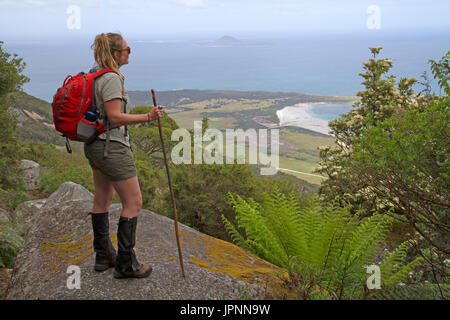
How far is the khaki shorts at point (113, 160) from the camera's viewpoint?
3.20m

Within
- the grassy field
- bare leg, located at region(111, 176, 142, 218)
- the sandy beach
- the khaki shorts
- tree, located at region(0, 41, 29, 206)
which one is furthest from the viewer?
the sandy beach

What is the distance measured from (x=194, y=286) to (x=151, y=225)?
1.65 m

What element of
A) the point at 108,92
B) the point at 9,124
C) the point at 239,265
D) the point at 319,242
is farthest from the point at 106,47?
the point at 9,124

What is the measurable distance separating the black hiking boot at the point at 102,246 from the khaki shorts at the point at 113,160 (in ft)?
2.04

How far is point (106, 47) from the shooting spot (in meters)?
3.17

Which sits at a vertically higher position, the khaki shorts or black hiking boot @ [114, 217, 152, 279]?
the khaki shorts

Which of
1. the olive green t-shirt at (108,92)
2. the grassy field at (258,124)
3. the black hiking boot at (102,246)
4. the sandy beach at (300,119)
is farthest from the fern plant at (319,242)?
the sandy beach at (300,119)

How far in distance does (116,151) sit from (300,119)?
326 feet

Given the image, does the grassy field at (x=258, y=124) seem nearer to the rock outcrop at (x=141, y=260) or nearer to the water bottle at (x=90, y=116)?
the rock outcrop at (x=141, y=260)

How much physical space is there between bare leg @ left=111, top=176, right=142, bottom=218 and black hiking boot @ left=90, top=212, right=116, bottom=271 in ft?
1.33

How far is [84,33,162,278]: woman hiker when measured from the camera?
309cm

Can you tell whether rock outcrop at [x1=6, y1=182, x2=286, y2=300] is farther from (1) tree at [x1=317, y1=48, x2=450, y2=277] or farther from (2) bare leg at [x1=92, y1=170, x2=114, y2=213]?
(1) tree at [x1=317, y1=48, x2=450, y2=277]

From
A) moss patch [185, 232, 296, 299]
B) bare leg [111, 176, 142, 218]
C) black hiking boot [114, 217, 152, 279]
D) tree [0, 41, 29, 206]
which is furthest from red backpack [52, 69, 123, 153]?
tree [0, 41, 29, 206]
